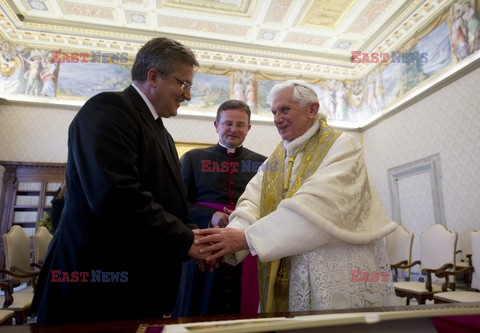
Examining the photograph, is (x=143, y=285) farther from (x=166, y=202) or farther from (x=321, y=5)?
(x=321, y=5)

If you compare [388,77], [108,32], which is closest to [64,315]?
[108,32]

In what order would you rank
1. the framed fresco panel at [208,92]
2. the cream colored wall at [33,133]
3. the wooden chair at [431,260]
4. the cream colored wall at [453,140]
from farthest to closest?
1. the framed fresco panel at [208,92]
2. the cream colored wall at [33,133]
3. the cream colored wall at [453,140]
4. the wooden chair at [431,260]

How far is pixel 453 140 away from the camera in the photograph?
7727mm

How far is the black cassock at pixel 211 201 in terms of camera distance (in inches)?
106

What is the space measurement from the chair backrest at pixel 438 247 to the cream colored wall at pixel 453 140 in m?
2.25

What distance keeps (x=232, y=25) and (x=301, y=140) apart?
8600 mm

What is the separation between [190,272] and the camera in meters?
2.82

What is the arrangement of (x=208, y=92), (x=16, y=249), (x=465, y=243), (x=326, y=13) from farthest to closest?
1. (x=208, y=92)
2. (x=326, y=13)
3. (x=465, y=243)
4. (x=16, y=249)

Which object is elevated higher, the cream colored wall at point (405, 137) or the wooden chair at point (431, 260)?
the cream colored wall at point (405, 137)

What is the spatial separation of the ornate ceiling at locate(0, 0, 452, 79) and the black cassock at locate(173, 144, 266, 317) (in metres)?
7.05

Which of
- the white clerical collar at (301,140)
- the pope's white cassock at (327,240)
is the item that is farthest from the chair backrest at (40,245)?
the white clerical collar at (301,140)

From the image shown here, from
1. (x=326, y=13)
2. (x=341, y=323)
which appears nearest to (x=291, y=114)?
(x=341, y=323)

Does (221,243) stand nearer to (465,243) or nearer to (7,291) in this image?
(7,291)

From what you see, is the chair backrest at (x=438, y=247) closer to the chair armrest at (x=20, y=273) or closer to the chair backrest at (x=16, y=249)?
the chair armrest at (x=20, y=273)
